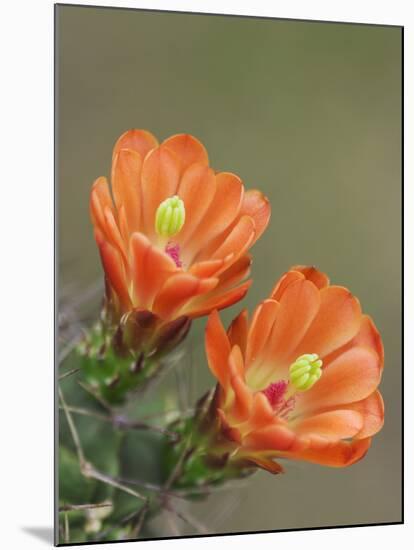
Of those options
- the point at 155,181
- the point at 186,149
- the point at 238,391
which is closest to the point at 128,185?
the point at 155,181

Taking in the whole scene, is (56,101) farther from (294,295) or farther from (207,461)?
(207,461)

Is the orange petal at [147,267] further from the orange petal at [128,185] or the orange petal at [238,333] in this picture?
the orange petal at [238,333]

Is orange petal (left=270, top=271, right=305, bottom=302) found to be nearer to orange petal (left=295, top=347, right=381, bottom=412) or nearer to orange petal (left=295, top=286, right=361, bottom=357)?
orange petal (left=295, top=286, right=361, bottom=357)

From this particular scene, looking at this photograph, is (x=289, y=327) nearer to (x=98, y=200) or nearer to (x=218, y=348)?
(x=218, y=348)

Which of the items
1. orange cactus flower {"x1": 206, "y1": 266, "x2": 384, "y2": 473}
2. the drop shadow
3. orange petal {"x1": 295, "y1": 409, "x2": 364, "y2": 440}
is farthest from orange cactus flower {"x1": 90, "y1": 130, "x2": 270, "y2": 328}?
the drop shadow
